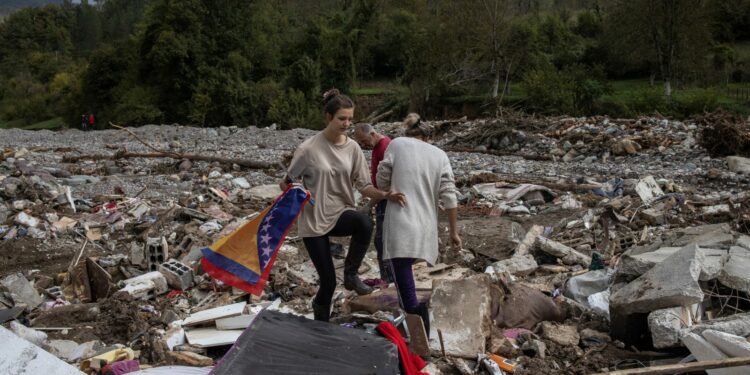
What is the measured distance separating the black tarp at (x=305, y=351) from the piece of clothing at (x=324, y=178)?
535 mm

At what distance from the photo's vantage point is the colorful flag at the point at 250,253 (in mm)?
3973

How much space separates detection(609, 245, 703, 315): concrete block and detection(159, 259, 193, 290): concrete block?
3.34 meters

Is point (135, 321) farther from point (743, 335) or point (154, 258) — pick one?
point (743, 335)

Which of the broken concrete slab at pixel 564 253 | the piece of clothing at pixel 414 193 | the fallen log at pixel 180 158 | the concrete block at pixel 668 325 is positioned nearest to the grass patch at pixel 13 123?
the fallen log at pixel 180 158

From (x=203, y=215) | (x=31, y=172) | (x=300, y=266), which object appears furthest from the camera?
(x=31, y=172)

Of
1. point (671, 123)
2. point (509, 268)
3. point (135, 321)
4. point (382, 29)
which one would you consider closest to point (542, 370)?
point (509, 268)

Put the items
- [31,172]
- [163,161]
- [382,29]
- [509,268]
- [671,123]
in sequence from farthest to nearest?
[382,29] → [671,123] → [163,161] → [31,172] → [509,268]

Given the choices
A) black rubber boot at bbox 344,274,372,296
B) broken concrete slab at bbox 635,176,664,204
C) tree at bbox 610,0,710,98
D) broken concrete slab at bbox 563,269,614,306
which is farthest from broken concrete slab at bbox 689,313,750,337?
tree at bbox 610,0,710,98

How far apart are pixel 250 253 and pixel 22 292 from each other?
258 cm

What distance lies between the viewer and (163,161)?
1429 cm

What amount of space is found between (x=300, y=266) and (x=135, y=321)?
1686 millimetres

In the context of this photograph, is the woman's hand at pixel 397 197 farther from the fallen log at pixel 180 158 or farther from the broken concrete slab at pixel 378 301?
the fallen log at pixel 180 158

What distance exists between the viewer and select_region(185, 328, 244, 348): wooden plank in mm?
3938

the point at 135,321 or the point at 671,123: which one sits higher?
the point at 135,321
